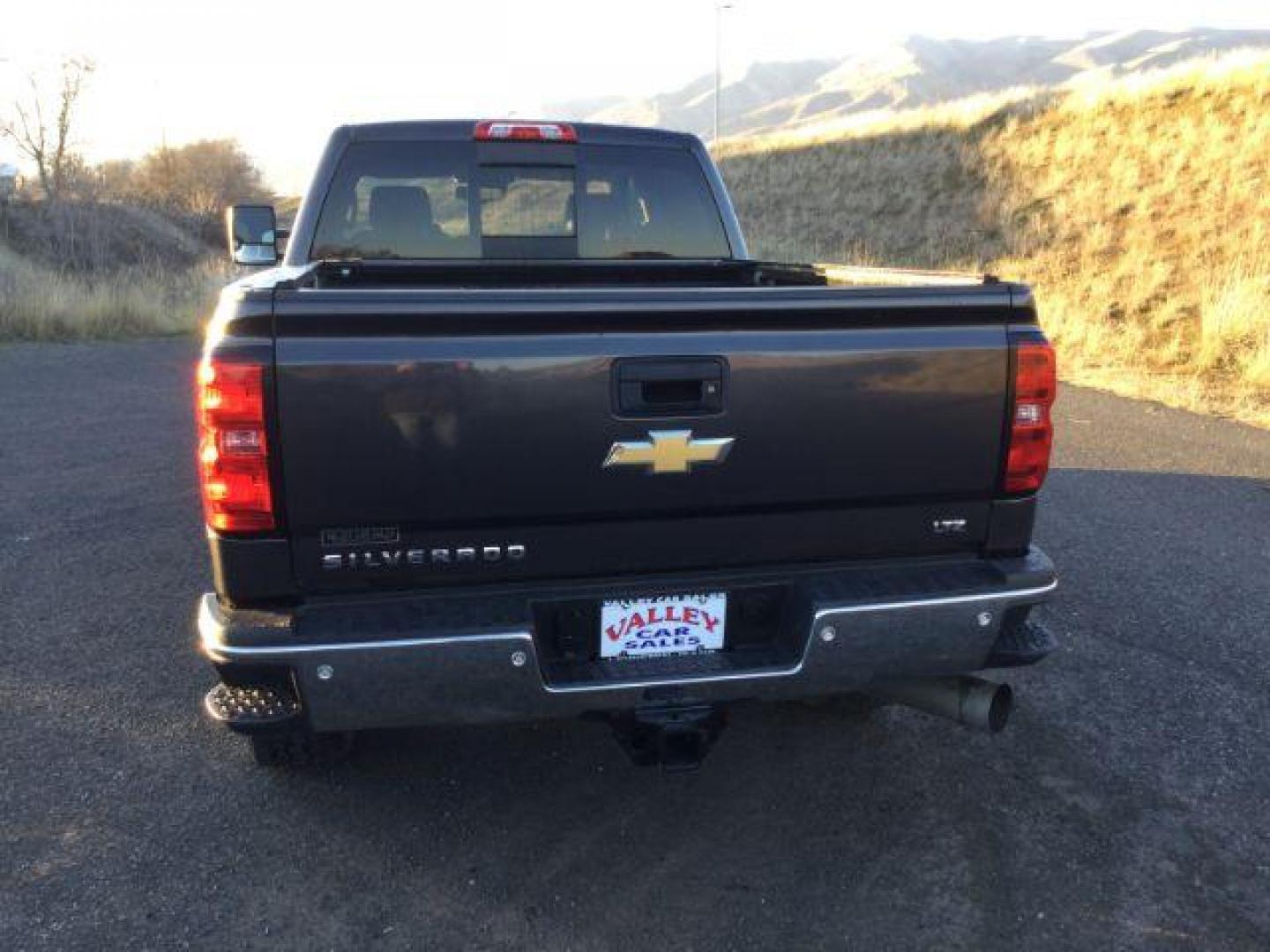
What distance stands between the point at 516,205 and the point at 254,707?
2.76m

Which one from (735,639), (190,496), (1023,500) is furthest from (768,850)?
(190,496)

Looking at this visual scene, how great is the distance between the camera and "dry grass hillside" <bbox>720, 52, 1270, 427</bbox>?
1097cm

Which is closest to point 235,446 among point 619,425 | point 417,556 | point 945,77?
point 417,556

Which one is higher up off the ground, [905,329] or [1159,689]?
[905,329]

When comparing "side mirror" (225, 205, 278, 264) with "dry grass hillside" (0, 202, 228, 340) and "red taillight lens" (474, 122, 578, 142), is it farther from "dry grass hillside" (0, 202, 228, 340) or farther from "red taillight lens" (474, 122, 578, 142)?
"dry grass hillside" (0, 202, 228, 340)

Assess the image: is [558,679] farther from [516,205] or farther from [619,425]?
[516,205]

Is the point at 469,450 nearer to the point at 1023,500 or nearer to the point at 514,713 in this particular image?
the point at 514,713

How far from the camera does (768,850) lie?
275 cm

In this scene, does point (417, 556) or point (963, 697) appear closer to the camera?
point (417, 556)

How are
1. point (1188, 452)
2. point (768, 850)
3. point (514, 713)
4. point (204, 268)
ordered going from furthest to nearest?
point (204, 268) → point (1188, 452) → point (768, 850) → point (514, 713)

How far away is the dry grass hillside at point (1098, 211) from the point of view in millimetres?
10969

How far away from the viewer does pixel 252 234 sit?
4816 millimetres

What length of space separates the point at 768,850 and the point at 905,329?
1.48 m

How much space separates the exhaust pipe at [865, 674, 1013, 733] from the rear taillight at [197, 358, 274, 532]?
1.62 m
